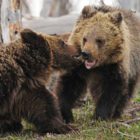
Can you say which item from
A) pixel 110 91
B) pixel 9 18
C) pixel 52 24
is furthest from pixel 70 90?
pixel 52 24

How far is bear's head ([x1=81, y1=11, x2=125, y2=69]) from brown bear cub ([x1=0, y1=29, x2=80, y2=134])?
734 mm

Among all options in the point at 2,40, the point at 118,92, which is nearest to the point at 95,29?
the point at 118,92

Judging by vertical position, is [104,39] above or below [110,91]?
above

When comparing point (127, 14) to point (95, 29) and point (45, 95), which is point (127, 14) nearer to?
point (95, 29)

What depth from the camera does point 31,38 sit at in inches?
339

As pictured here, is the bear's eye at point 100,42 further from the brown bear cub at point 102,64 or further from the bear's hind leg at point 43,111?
the bear's hind leg at point 43,111

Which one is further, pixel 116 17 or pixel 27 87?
pixel 116 17

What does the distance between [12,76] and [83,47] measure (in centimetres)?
139

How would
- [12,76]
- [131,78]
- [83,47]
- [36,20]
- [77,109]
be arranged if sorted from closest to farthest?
[12,76] → [83,47] → [131,78] → [77,109] → [36,20]

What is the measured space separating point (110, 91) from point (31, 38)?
1607mm

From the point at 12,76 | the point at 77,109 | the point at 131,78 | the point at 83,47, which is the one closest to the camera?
the point at 12,76

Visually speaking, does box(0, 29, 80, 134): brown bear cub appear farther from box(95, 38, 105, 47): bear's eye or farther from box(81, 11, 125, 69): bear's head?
box(95, 38, 105, 47): bear's eye

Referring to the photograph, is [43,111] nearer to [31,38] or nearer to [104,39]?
[31,38]

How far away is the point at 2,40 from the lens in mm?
11438
